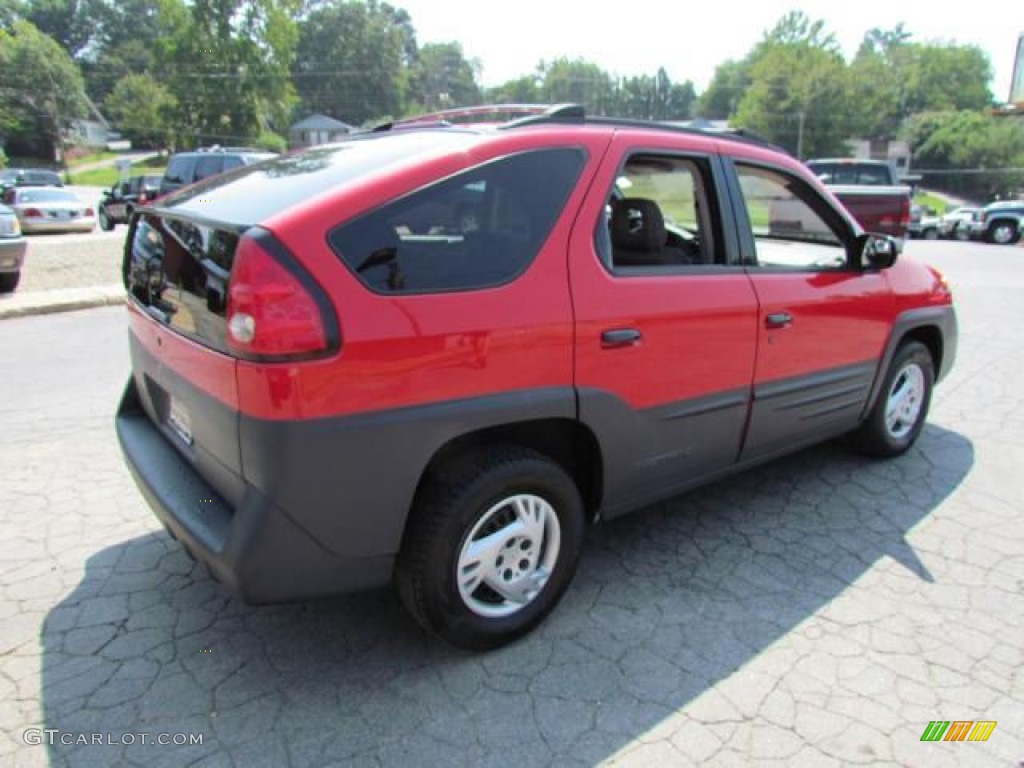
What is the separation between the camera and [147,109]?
215 ft

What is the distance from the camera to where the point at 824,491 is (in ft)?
12.8

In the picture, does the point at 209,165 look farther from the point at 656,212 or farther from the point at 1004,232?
the point at 1004,232

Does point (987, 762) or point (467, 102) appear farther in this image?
point (467, 102)

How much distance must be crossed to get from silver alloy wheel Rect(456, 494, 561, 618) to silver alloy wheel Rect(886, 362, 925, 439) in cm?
261

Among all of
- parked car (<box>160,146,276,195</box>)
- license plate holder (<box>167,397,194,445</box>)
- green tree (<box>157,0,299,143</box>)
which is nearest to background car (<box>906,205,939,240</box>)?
parked car (<box>160,146,276,195</box>)

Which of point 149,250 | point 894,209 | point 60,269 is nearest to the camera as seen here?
point 149,250

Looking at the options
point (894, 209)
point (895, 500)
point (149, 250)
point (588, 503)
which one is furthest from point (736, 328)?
point (894, 209)

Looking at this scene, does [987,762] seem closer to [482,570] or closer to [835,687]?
[835,687]

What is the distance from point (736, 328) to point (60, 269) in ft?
39.9

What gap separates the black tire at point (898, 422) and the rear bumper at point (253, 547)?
3.15 meters

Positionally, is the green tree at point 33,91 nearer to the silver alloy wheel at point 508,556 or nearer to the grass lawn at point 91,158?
the grass lawn at point 91,158

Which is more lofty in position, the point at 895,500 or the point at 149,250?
the point at 149,250

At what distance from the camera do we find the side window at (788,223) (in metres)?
3.42

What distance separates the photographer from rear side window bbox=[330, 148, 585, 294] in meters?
2.09
